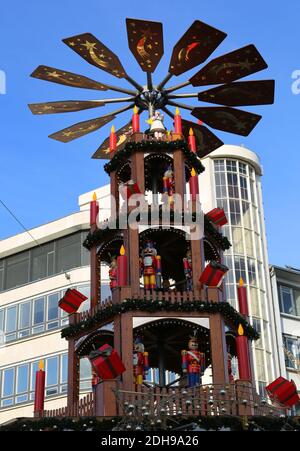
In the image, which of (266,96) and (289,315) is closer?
(266,96)

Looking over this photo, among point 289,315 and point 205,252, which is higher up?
point 289,315

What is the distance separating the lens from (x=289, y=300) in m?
54.2

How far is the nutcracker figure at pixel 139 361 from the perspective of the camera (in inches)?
1013

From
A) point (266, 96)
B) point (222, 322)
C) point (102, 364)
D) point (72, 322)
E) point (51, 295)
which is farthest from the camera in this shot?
point (51, 295)

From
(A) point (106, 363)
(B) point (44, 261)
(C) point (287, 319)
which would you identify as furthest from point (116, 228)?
(C) point (287, 319)

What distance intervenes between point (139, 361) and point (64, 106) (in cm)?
1009

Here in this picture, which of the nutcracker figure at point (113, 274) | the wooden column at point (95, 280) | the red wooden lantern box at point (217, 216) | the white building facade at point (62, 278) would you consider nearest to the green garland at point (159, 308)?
the nutcracker figure at point (113, 274)

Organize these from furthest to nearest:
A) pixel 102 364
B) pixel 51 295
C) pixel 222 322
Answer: pixel 51 295
pixel 222 322
pixel 102 364

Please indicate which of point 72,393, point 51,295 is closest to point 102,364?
point 72,393

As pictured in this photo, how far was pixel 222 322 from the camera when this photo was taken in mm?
26469

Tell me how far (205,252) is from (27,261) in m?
24.6

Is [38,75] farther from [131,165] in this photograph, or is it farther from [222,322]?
[222,322]

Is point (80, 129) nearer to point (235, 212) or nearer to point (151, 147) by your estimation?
point (151, 147)

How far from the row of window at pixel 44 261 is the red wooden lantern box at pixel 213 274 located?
23833 mm
